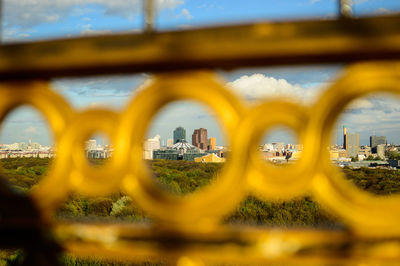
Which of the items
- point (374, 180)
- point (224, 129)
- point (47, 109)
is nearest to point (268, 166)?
point (224, 129)

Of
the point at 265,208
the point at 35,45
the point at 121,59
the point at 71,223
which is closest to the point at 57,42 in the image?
the point at 35,45

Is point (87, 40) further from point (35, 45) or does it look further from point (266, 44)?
point (266, 44)

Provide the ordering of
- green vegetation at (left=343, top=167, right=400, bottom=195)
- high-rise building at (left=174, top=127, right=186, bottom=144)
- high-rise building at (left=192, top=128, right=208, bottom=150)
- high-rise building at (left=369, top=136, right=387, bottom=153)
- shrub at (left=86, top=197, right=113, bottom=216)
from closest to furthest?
1. high-rise building at (left=369, top=136, right=387, bottom=153)
2. green vegetation at (left=343, top=167, right=400, bottom=195)
3. shrub at (left=86, top=197, right=113, bottom=216)
4. high-rise building at (left=192, top=128, right=208, bottom=150)
5. high-rise building at (left=174, top=127, right=186, bottom=144)

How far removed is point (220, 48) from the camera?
81 cm

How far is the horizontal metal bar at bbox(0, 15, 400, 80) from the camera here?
2.50ft

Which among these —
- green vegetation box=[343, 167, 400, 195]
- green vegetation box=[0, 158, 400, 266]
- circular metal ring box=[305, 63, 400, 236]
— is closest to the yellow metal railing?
circular metal ring box=[305, 63, 400, 236]

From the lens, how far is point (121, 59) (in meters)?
0.87

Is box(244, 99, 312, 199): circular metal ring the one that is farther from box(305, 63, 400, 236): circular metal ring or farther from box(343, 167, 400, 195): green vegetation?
box(343, 167, 400, 195): green vegetation

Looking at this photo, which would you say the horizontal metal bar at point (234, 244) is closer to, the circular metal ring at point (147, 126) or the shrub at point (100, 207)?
the circular metal ring at point (147, 126)

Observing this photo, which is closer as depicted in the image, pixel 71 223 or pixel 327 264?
pixel 327 264

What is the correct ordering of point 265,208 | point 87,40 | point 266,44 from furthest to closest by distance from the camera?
1. point 265,208
2. point 87,40
3. point 266,44

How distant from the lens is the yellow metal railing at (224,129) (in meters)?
0.79

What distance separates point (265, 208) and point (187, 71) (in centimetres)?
1360

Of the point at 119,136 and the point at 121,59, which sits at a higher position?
the point at 121,59
